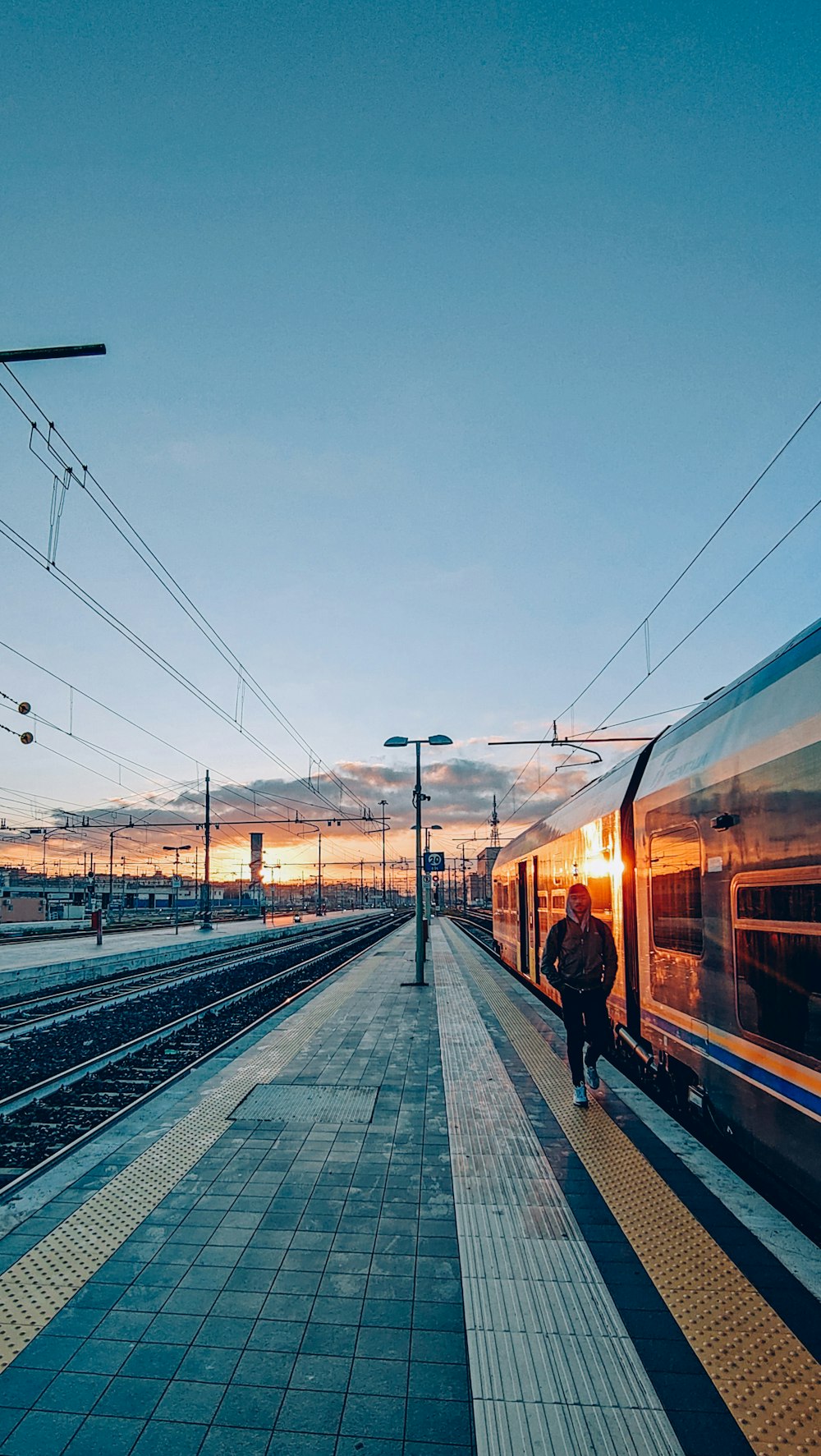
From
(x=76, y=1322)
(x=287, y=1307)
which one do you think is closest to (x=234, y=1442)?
(x=287, y=1307)

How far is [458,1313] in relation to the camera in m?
3.62

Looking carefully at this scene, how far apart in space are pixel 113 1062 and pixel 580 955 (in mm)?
7012

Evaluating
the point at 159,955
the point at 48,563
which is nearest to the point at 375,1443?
the point at 48,563

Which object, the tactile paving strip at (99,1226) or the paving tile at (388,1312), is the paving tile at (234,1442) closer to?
the paving tile at (388,1312)

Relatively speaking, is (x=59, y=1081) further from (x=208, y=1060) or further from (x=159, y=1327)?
(x=159, y=1327)

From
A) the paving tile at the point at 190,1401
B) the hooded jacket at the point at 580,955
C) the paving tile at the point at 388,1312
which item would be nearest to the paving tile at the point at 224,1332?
the paving tile at the point at 190,1401

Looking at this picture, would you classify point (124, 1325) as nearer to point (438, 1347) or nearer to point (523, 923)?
point (438, 1347)

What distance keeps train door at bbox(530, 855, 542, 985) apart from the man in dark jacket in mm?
7121

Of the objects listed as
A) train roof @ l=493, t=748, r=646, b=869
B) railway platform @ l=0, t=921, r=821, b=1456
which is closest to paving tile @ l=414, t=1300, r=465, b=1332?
railway platform @ l=0, t=921, r=821, b=1456

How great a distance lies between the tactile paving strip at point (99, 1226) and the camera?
12.1 feet

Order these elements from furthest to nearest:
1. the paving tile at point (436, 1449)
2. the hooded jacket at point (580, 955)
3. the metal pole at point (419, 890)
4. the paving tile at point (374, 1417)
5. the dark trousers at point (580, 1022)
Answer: the metal pole at point (419, 890), the dark trousers at point (580, 1022), the hooded jacket at point (580, 955), the paving tile at point (374, 1417), the paving tile at point (436, 1449)

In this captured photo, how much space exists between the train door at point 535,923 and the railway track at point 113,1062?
4.63 metres

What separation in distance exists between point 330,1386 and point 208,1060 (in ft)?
20.3

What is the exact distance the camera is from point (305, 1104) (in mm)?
6996
